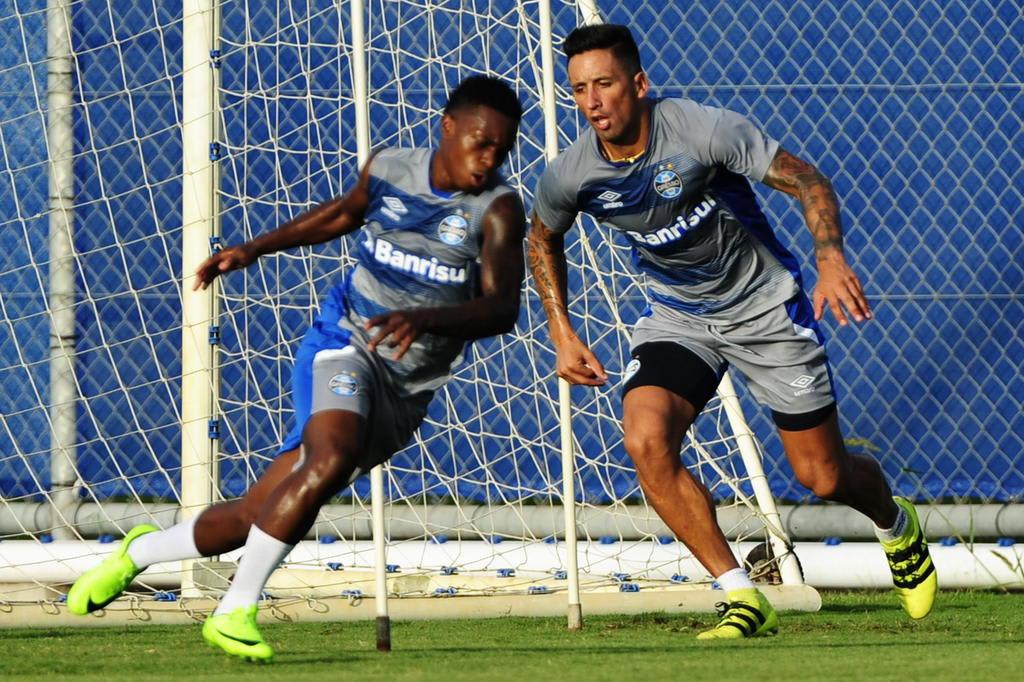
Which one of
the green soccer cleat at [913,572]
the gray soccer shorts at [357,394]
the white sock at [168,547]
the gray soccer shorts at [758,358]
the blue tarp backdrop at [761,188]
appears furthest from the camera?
the blue tarp backdrop at [761,188]

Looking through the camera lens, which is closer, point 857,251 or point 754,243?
point 754,243

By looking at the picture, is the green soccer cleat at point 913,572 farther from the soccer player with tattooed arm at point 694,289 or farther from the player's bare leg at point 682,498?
the player's bare leg at point 682,498

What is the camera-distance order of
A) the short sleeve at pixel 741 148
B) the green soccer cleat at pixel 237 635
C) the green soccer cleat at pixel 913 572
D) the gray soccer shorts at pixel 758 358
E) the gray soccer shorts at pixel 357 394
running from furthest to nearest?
the green soccer cleat at pixel 913 572
the gray soccer shorts at pixel 758 358
the short sleeve at pixel 741 148
the gray soccer shorts at pixel 357 394
the green soccer cleat at pixel 237 635

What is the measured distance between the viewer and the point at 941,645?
16.5 ft

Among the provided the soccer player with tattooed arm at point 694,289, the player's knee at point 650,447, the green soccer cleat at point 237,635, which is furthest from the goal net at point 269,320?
the green soccer cleat at point 237,635

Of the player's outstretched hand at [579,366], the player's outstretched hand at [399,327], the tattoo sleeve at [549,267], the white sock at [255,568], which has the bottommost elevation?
the white sock at [255,568]

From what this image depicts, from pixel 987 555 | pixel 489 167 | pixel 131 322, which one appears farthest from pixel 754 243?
pixel 131 322

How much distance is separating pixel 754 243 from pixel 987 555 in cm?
258

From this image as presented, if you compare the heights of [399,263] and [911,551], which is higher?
[399,263]

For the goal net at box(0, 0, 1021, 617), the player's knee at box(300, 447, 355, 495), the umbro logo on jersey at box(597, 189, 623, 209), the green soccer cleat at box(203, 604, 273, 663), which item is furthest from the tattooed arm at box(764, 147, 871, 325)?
the goal net at box(0, 0, 1021, 617)

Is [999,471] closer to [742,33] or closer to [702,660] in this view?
[742,33]

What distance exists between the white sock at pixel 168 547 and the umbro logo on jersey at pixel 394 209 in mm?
1068

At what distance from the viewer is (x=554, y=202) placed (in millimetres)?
5301

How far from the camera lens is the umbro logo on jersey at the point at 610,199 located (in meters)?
5.14
